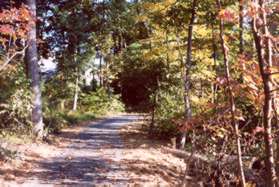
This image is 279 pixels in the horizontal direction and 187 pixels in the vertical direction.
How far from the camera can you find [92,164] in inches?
472

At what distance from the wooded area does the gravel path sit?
1746 millimetres

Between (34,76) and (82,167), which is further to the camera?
(34,76)

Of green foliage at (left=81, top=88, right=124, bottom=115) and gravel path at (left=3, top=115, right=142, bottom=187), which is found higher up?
green foliage at (left=81, top=88, right=124, bottom=115)

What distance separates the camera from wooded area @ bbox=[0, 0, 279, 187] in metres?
5.92

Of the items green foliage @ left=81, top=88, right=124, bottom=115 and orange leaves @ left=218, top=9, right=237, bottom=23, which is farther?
green foliage @ left=81, top=88, right=124, bottom=115

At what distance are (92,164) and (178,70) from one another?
7.40m

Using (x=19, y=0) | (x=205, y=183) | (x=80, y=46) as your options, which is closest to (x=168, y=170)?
(x=205, y=183)

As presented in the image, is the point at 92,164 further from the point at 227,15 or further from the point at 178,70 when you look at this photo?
the point at 227,15

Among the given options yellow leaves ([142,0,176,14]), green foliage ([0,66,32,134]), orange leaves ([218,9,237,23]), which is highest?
yellow leaves ([142,0,176,14])

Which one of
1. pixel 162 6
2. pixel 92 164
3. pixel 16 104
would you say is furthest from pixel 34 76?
pixel 92 164

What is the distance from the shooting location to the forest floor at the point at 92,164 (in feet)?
33.6

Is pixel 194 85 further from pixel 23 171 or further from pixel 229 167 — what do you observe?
pixel 23 171

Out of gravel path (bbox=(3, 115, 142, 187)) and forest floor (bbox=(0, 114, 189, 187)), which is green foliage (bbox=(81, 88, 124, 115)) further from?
gravel path (bbox=(3, 115, 142, 187))

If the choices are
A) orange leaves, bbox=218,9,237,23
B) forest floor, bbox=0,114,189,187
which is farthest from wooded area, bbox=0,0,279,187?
forest floor, bbox=0,114,189,187
